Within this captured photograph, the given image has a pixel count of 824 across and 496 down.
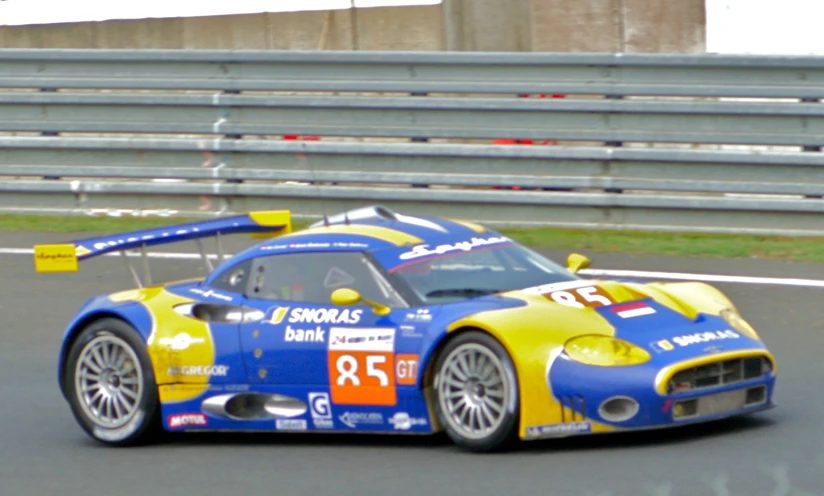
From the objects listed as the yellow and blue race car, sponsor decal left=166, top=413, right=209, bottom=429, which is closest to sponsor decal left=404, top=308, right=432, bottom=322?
the yellow and blue race car

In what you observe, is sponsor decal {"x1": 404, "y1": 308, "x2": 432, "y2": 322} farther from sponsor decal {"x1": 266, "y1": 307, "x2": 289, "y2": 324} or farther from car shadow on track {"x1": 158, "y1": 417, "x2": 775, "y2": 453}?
sponsor decal {"x1": 266, "y1": 307, "x2": 289, "y2": 324}

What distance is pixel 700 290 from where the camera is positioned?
7617 millimetres

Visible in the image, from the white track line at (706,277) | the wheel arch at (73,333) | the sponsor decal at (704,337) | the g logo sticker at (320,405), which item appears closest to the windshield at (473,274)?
the g logo sticker at (320,405)

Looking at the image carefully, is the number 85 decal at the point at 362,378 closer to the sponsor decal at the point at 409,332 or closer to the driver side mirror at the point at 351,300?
the sponsor decal at the point at 409,332

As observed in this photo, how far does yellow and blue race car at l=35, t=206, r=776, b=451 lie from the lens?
6.45 m

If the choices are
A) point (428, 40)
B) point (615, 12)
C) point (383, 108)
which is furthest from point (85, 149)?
point (428, 40)

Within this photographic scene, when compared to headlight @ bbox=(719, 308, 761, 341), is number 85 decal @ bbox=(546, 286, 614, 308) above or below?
above

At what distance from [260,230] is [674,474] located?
134 inches

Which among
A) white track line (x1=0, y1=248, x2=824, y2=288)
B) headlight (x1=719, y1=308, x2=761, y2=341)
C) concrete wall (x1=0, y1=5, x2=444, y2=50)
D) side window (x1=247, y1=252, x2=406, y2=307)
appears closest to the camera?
headlight (x1=719, y1=308, x2=761, y2=341)

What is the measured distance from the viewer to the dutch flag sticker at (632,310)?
268 inches

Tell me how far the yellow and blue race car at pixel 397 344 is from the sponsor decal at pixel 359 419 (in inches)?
0.4

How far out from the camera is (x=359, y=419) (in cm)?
699

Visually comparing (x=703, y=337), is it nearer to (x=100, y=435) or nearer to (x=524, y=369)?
(x=524, y=369)

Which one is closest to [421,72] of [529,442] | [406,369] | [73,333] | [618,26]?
[618,26]
